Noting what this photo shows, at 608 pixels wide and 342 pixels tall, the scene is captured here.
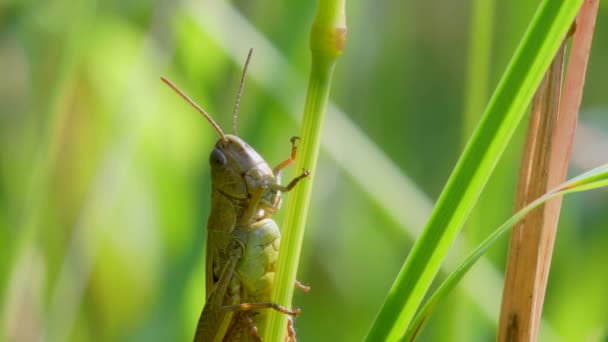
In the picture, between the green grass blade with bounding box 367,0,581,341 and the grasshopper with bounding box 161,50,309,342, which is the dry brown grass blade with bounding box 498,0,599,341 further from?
the grasshopper with bounding box 161,50,309,342

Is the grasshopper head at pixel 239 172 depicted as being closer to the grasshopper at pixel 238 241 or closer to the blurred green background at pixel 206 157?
the grasshopper at pixel 238 241

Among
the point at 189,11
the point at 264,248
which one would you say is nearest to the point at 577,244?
the point at 264,248

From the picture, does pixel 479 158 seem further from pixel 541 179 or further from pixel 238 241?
pixel 238 241

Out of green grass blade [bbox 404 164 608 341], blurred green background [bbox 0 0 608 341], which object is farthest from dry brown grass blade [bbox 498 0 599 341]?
blurred green background [bbox 0 0 608 341]

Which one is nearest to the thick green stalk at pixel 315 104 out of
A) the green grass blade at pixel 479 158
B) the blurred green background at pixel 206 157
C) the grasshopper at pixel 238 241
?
the green grass blade at pixel 479 158

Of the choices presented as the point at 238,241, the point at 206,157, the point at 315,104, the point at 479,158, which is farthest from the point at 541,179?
the point at 206,157

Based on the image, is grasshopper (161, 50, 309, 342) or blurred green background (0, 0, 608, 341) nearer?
grasshopper (161, 50, 309, 342)
